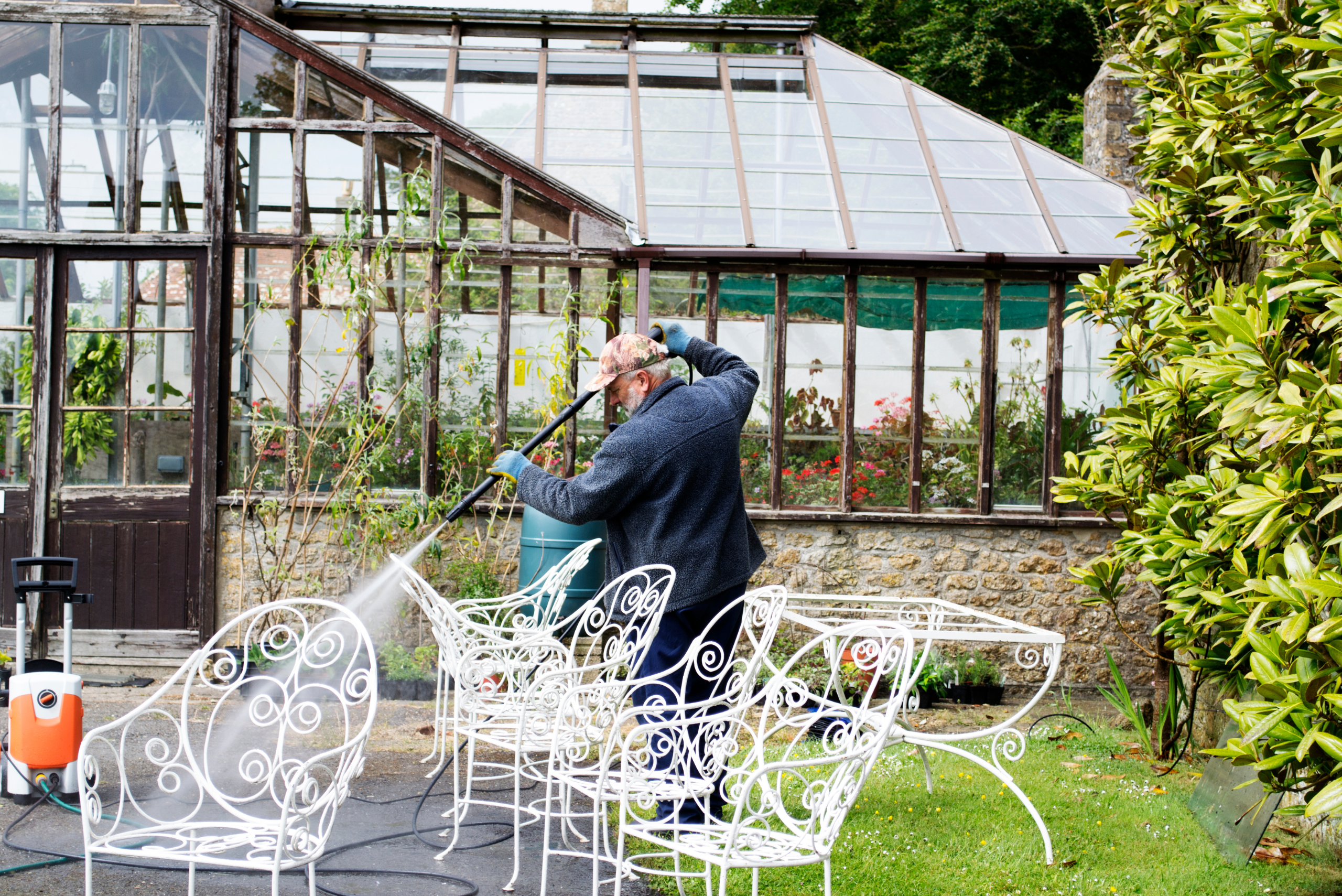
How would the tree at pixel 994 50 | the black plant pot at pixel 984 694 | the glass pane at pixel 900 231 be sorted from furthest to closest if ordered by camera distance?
the tree at pixel 994 50, the glass pane at pixel 900 231, the black plant pot at pixel 984 694

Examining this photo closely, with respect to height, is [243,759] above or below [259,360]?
below

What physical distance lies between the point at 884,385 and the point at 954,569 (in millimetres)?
1348

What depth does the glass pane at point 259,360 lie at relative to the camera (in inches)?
282

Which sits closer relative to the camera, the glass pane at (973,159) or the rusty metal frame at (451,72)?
the glass pane at (973,159)

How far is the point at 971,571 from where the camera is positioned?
24.1 ft

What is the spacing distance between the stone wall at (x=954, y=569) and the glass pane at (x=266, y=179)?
2095mm

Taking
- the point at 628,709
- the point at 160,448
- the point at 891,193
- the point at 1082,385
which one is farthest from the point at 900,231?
the point at 160,448

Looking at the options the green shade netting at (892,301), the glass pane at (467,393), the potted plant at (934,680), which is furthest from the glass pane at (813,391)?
the glass pane at (467,393)

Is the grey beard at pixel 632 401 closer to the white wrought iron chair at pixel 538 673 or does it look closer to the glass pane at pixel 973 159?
the white wrought iron chair at pixel 538 673

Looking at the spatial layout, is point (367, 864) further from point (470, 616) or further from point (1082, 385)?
point (1082, 385)

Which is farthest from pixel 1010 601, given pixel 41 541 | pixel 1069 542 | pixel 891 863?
pixel 41 541

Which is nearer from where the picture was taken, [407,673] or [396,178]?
[407,673]

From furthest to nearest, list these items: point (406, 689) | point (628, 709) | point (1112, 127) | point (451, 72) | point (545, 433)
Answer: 1. point (1112, 127)
2. point (451, 72)
3. point (406, 689)
4. point (545, 433)
5. point (628, 709)

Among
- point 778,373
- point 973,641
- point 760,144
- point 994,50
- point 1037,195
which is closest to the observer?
point 973,641
